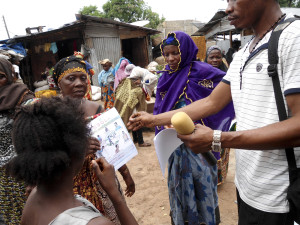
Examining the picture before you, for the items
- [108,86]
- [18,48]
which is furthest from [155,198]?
[18,48]

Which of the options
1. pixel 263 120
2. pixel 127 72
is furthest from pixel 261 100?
pixel 127 72

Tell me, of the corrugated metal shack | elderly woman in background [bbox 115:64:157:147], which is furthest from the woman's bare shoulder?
the corrugated metal shack

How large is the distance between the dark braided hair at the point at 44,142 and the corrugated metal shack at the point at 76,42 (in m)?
9.10

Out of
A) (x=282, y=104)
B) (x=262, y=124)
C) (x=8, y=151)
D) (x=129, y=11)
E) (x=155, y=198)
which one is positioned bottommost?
(x=155, y=198)

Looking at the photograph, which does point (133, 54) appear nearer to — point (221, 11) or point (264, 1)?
point (221, 11)

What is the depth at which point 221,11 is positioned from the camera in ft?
38.0

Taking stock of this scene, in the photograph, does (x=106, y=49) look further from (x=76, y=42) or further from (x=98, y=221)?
(x=98, y=221)

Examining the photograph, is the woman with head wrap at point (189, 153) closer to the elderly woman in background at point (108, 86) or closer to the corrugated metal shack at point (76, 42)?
the elderly woman in background at point (108, 86)

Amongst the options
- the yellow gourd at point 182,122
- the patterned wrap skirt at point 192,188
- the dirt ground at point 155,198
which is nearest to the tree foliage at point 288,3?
the dirt ground at point 155,198

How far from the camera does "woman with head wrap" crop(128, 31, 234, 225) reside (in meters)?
2.32

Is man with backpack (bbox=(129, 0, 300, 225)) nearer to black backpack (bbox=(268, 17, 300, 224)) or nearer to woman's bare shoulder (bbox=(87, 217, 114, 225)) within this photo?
black backpack (bbox=(268, 17, 300, 224))

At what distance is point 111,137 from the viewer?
173 centimetres

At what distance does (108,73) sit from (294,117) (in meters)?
5.97

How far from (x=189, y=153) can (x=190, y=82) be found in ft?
2.35
